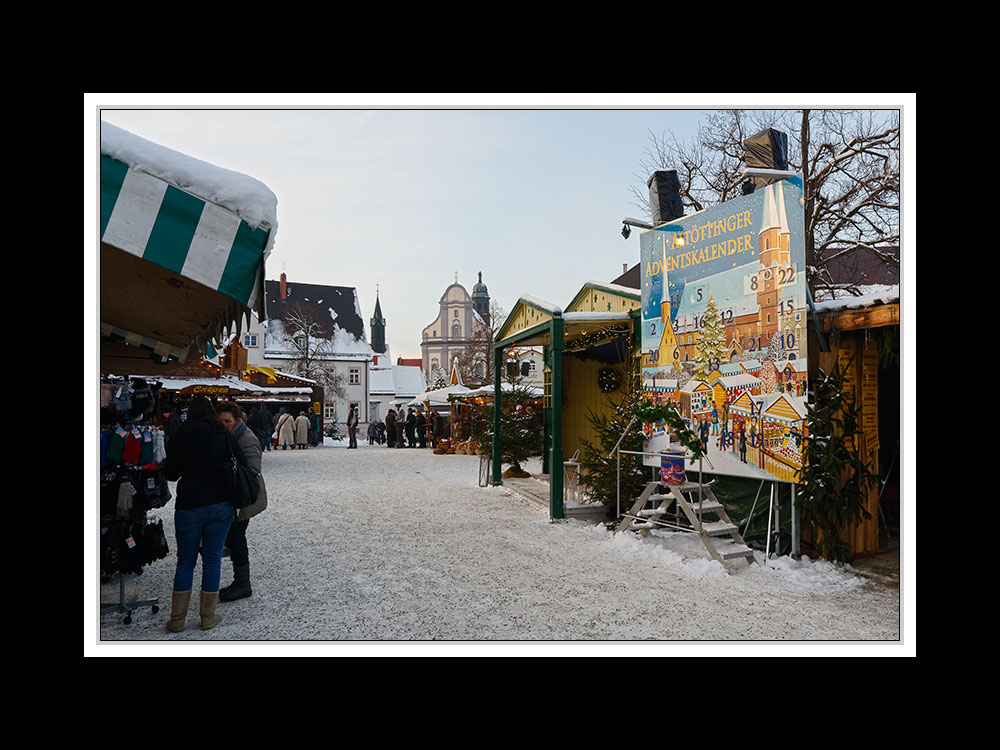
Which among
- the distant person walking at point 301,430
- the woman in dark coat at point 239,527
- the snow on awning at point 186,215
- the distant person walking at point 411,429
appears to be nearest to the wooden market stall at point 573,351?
the woman in dark coat at point 239,527

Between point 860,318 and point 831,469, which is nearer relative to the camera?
point 860,318

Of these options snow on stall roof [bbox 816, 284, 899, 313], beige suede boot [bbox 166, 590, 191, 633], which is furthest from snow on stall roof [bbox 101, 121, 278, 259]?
snow on stall roof [bbox 816, 284, 899, 313]

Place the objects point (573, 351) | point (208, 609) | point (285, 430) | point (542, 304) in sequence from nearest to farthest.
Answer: point (208, 609)
point (542, 304)
point (573, 351)
point (285, 430)

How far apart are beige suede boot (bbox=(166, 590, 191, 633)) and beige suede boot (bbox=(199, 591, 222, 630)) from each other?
10cm

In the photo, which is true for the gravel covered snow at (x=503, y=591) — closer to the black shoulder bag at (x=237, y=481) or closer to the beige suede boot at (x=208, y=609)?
the beige suede boot at (x=208, y=609)

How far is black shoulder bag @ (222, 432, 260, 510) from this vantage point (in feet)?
13.6

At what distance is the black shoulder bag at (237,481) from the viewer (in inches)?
164

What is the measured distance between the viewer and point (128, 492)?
448 centimetres

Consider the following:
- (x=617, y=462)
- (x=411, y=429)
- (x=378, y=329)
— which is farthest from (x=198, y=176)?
(x=378, y=329)

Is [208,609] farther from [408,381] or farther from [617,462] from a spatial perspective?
[408,381]

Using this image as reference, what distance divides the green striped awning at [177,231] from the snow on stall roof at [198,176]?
1.3 inches

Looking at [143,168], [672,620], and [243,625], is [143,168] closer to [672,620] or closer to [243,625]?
[243,625]

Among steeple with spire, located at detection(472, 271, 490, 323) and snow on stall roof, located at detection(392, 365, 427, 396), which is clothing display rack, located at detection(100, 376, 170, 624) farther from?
steeple with spire, located at detection(472, 271, 490, 323)

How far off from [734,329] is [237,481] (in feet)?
16.4
